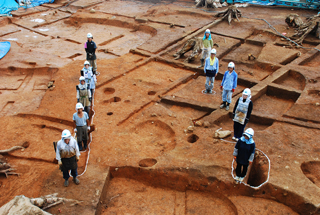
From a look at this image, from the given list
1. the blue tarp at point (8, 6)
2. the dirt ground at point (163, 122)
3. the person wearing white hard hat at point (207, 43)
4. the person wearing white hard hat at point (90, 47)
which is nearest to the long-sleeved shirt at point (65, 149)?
the dirt ground at point (163, 122)

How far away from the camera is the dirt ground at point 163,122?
19.5ft

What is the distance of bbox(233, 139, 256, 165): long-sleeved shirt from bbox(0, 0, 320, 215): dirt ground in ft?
1.84

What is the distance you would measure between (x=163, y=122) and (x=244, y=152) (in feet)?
9.77

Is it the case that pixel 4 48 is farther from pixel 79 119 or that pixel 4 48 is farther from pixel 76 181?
pixel 76 181

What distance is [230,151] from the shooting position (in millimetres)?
6633

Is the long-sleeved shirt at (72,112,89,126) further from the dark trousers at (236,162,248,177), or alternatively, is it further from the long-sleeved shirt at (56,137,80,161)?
the dark trousers at (236,162,248,177)

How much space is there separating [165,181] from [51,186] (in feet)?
8.11

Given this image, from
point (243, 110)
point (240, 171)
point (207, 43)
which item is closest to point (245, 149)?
point (240, 171)

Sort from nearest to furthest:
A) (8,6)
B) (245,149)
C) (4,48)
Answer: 1. (245,149)
2. (4,48)
3. (8,6)

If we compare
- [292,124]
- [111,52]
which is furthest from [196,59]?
[292,124]

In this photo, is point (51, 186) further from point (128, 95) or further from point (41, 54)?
point (41, 54)

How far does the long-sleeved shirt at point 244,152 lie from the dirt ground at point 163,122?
561mm

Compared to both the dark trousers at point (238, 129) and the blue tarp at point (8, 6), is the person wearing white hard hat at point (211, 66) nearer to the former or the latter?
the dark trousers at point (238, 129)

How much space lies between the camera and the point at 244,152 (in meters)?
5.57
